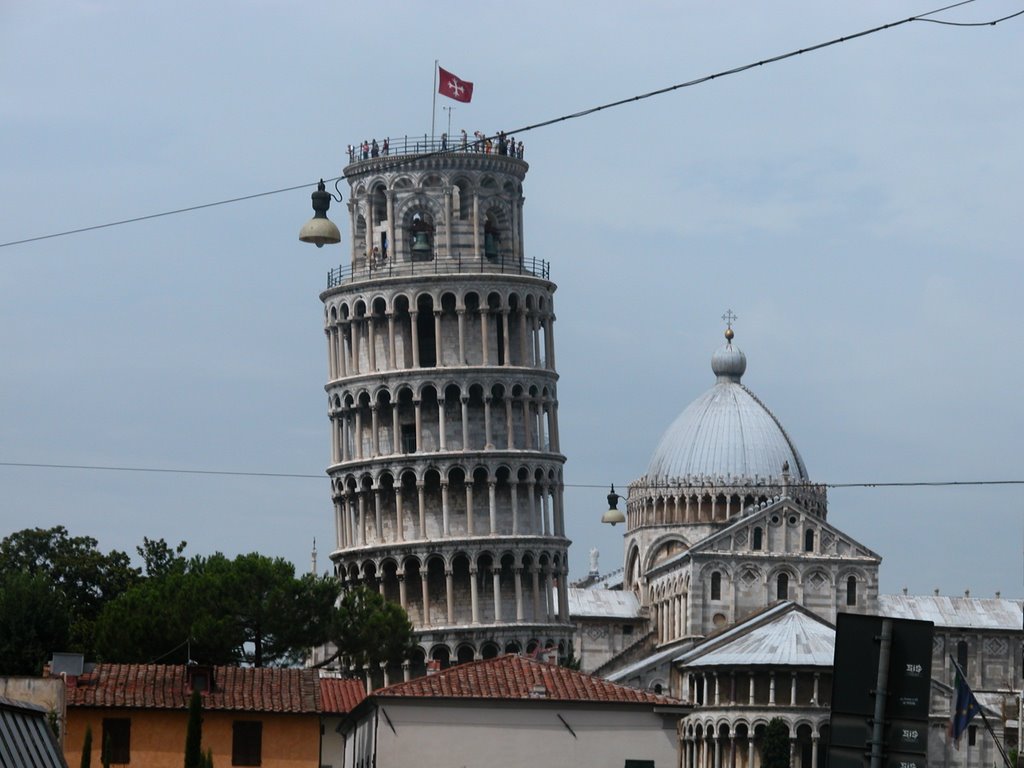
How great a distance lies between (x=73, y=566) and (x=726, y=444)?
50.8 m

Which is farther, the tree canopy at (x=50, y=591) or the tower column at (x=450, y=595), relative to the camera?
the tower column at (x=450, y=595)

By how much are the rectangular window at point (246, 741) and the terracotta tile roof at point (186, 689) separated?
46 centimetres

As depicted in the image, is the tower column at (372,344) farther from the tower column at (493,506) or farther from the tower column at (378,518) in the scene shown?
the tower column at (493,506)

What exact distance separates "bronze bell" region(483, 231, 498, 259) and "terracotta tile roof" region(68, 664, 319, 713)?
4208cm

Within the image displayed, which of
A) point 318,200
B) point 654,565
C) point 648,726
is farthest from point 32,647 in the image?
point 654,565

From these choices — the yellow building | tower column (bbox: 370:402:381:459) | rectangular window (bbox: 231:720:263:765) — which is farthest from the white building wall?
tower column (bbox: 370:402:381:459)

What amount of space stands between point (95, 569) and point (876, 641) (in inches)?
3197

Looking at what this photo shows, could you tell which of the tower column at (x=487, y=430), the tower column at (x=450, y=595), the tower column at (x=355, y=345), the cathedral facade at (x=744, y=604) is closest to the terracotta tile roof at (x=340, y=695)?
the tower column at (x=450, y=595)

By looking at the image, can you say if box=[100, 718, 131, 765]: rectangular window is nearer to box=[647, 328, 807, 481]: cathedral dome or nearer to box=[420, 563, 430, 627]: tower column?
box=[420, 563, 430, 627]: tower column

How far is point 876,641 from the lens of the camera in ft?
55.1

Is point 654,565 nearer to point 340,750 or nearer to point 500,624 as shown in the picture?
point 500,624

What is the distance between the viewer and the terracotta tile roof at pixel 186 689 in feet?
201

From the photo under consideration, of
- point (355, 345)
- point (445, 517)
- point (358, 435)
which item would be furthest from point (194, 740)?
point (355, 345)

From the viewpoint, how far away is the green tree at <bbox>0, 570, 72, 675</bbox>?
84000mm
